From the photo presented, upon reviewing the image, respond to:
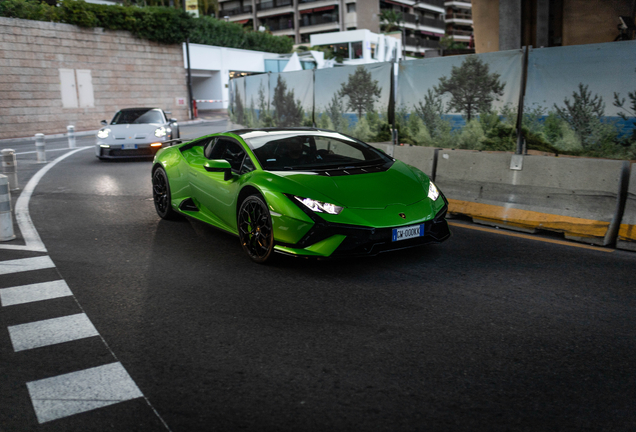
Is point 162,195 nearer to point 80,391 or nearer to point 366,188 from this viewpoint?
point 366,188

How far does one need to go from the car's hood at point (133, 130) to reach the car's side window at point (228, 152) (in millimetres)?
8818

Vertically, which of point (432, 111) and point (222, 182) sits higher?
point (432, 111)

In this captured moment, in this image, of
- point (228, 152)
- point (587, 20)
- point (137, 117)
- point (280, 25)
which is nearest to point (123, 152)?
point (137, 117)

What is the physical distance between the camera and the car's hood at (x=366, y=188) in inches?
211

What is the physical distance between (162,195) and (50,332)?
4.07 meters

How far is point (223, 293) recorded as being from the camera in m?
4.99

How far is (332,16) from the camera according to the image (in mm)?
75125

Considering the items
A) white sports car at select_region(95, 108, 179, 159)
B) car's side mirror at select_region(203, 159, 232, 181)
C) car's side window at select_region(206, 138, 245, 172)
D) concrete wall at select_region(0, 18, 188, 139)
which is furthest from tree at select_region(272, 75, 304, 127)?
concrete wall at select_region(0, 18, 188, 139)

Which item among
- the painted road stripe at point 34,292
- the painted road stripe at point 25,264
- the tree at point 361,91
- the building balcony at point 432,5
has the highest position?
the building balcony at point 432,5

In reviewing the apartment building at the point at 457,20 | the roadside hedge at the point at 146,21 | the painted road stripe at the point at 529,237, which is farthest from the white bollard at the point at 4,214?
the apartment building at the point at 457,20

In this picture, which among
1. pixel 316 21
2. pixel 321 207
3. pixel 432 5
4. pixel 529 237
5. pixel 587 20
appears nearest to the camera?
pixel 321 207

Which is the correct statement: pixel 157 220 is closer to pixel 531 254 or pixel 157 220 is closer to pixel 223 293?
pixel 223 293

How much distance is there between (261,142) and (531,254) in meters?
3.11

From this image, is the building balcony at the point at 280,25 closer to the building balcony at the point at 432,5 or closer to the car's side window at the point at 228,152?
the building balcony at the point at 432,5
